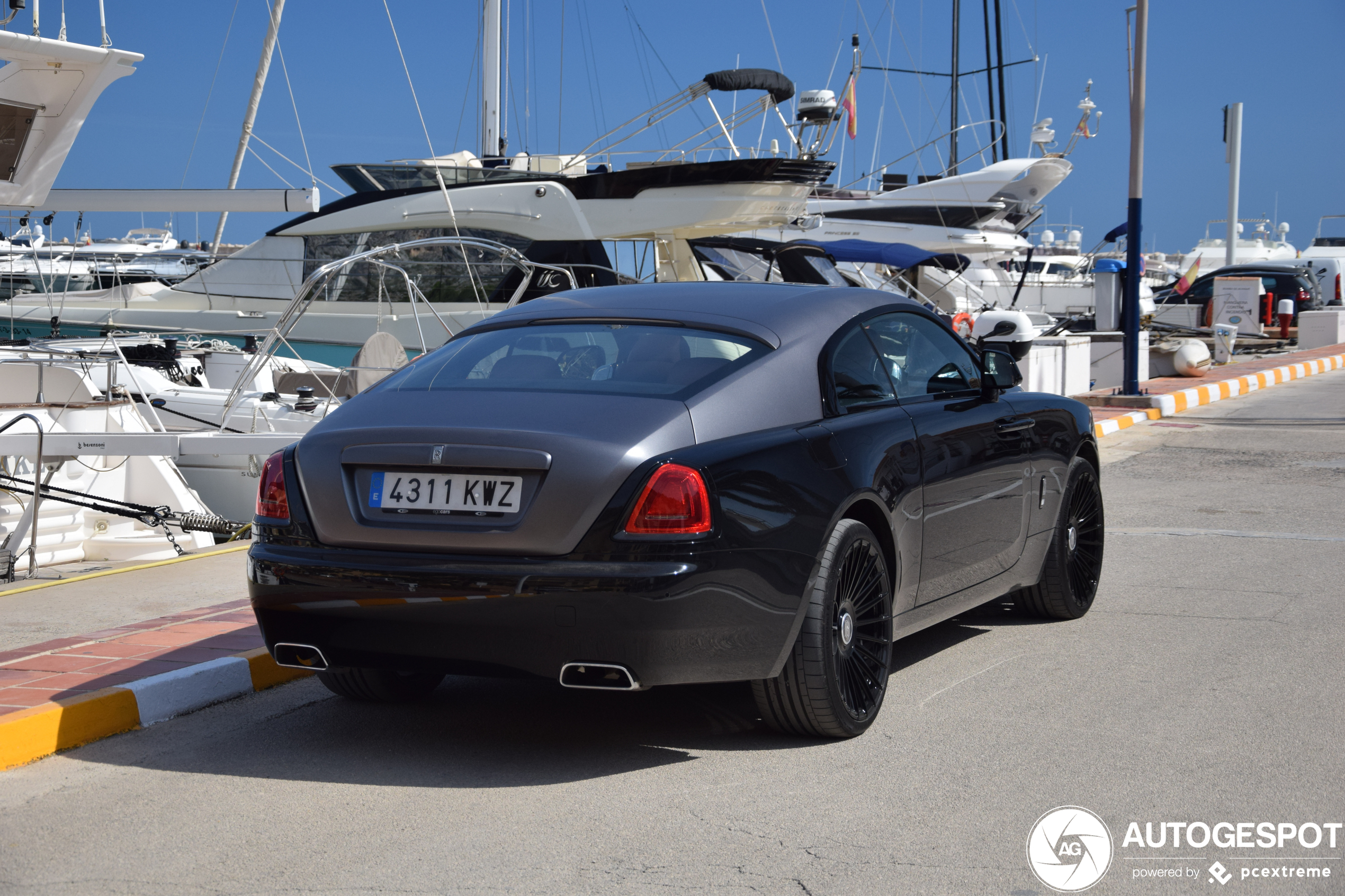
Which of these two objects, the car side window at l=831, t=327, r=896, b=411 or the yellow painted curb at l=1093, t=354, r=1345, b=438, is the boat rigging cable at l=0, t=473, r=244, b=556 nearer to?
the car side window at l=831, t=327, r=896, b=411

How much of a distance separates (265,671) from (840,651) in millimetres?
2210

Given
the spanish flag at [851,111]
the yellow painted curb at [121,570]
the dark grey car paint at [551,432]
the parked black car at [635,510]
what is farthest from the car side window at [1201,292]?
the dark grey car paint at [551,432]

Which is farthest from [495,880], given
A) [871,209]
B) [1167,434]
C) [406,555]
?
[871,209]

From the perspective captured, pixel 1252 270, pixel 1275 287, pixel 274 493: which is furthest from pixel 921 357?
pixel 1275 287

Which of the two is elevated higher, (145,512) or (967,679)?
(967,679)

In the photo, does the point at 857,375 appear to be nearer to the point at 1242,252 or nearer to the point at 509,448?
the point at 509,448

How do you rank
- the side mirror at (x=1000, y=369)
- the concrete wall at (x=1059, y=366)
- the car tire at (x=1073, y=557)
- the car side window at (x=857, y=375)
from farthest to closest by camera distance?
the concrete wall at (x=1059, y=366) → the car tire at (x=1073, y=557) → the side mirror at (x=1000, y=369) → the car side window at (x=857, y=375)

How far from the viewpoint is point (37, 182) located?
1272cm

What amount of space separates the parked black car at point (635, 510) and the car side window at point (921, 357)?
0.13ft

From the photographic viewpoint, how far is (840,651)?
4.17 meters

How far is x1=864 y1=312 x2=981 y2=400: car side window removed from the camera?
16.2ft

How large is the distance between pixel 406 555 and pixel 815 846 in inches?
54.8

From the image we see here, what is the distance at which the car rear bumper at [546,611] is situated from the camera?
3.67 meters

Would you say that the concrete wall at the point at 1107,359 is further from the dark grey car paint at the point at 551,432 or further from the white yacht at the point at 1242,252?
the white yacht at the point at 1242,252
